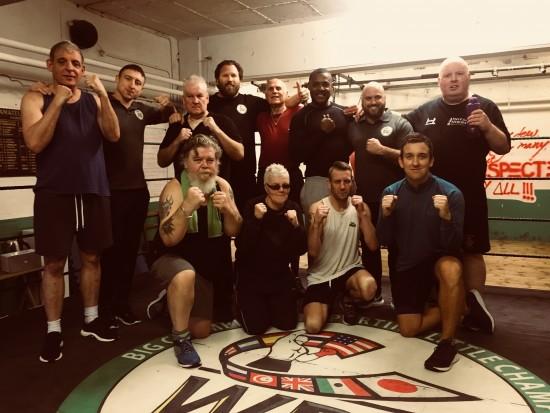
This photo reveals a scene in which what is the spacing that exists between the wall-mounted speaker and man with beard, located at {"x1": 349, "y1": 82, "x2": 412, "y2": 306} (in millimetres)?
2744

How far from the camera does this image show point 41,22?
4.09 m

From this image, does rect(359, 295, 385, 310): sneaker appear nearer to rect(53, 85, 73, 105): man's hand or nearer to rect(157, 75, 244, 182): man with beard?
rect(157, 75, 244, 182): man with beard

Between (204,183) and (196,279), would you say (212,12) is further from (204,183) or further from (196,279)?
(196,279)

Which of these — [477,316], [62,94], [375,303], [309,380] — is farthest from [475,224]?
[62,94]

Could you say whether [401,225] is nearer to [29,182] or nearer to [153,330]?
[153,330]

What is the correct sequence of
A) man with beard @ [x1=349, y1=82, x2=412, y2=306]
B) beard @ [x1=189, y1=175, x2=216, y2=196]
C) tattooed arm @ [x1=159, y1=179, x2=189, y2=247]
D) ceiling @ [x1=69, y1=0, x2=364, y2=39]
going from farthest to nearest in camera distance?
1. ceiling @ [x1=69, y1=0, x2=364, y2=39]
2. man with beard @ [x1=349, y1=82, x2=412, y2=306]
3. beard @ [x1=189, y1=175, x2=216, y2=196]
4. tattooed arm @ [x1=159, y1=179, x2=189, y2=247]

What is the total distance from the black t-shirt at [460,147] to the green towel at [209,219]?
1508mm

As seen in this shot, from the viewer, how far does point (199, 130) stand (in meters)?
3.14

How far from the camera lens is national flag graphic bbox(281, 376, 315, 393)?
2.25m

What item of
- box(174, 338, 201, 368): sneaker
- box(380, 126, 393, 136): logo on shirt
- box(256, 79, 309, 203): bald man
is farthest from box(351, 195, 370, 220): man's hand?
box(174, 338, 201, 368): sneaker

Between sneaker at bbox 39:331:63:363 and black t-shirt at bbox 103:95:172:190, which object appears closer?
sneaker at bbox 39:331:63:363

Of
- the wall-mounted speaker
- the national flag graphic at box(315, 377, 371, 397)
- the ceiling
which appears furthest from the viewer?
the ceiling

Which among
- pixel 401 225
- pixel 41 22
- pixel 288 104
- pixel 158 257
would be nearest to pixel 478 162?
pixel 401 225

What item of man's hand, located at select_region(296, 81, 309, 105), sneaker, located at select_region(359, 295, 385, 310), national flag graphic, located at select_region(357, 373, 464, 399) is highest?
man's hand, located at select_region(296, 81, 309, 105)
